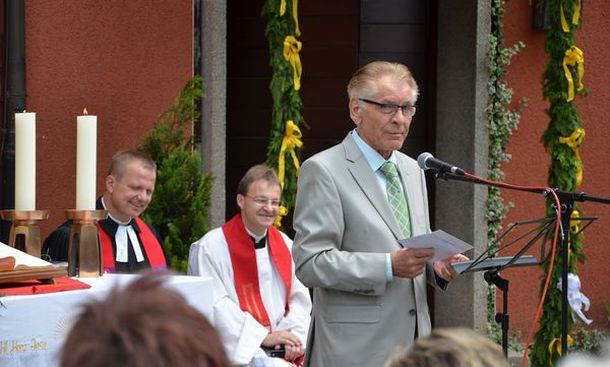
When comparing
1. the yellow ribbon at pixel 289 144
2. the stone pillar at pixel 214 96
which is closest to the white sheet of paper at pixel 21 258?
the yellow ribbon at pixel 289 144

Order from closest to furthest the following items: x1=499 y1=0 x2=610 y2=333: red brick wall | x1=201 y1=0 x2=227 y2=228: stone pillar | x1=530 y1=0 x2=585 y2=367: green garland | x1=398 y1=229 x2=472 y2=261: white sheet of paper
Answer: x1=398 y1=229 x2=472 y2=261: white sheet of paper < x1=530 y1=0 x2=585 y2=367: green garland < x1=201 y1=0 x2=227 y2=228: stone pillar < x1=499 y1=0 x2=610 y2=333: red brick wall

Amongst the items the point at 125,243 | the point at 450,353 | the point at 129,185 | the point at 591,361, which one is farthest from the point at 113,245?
the point at 591,361

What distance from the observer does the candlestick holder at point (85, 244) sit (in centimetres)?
389

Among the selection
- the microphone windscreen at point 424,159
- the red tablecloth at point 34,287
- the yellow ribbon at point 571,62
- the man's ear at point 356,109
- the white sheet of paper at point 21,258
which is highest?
the yellow ribbon at point 571,62

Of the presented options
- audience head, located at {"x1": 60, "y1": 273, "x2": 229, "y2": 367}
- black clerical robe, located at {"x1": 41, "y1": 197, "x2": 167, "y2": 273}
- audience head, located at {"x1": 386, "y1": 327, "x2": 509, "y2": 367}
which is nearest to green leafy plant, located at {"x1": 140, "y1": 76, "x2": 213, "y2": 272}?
black clerical robe, located at {"x1": 41, "y1": 197, "x2": 167, "y2": 273}

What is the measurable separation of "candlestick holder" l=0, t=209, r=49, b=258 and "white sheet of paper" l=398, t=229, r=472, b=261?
1.25 metres

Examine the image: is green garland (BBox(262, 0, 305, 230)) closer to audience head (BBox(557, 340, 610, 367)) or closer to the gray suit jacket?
the gray suit jacket

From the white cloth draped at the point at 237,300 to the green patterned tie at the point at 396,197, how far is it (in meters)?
1.66

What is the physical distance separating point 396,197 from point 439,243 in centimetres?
44

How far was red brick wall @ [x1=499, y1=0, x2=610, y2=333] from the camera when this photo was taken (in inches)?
309

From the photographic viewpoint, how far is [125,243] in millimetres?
5520

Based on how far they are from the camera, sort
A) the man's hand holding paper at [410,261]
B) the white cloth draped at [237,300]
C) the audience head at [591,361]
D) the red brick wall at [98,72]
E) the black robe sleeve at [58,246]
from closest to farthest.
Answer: the audience head at [591,361] < the man's hand holding paper at [410,261] < the black robe sleeve at [58,246] < the white cloth draped at [237,300] < the red brick wall at [98,72]

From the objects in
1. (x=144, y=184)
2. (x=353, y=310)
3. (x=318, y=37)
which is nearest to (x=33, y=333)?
(x=353, y=310)

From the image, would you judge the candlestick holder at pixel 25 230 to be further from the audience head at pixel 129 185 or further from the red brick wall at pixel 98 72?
the red brick wall at pixel 98 72
